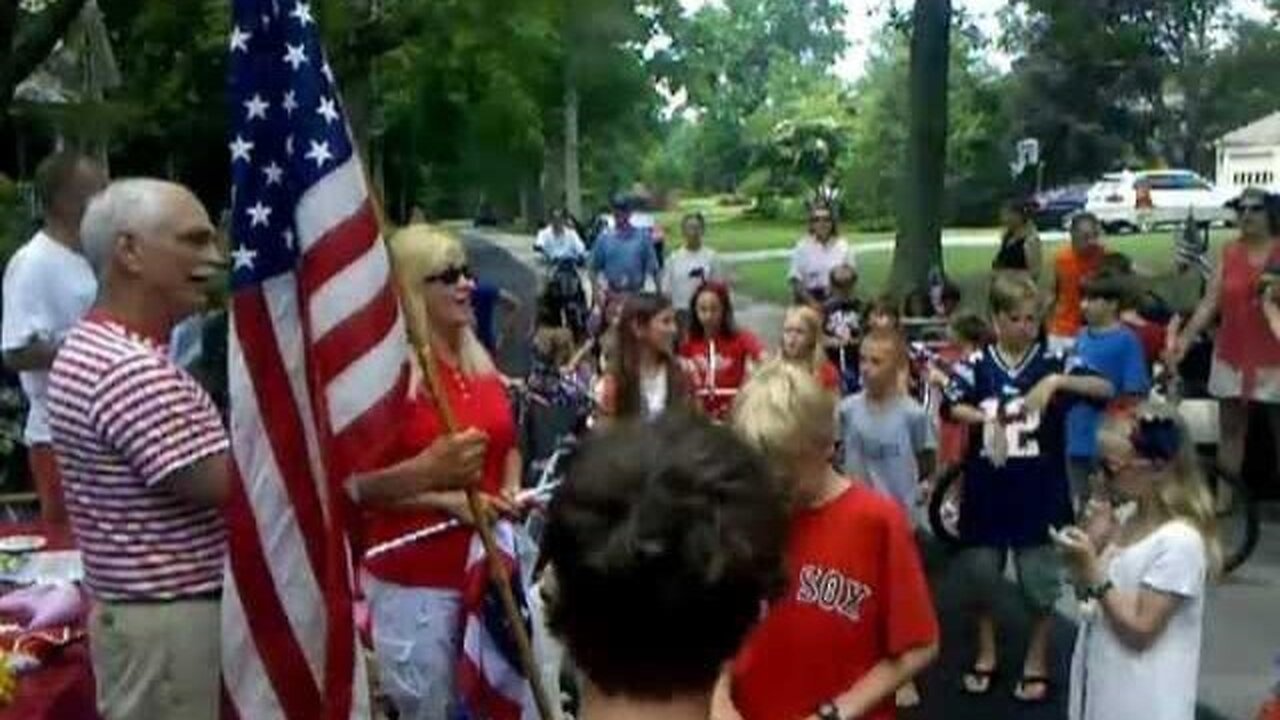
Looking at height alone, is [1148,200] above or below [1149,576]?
below

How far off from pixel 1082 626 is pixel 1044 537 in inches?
113

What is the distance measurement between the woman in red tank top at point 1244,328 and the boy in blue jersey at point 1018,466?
2960 mm

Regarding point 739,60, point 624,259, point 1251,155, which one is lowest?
point 1251,155

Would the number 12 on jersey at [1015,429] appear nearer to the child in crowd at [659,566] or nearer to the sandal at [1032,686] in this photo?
the sandal at [1032,686]

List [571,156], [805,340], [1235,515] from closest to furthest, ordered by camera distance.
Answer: [805,340] < [1235,515] < [571,156]

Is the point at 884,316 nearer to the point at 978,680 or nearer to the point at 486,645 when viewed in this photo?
the point at 978,680

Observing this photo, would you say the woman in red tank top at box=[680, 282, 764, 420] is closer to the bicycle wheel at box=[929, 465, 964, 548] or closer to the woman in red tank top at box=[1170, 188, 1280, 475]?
the bicycle wheel at box=[929, 465, 964, 548]

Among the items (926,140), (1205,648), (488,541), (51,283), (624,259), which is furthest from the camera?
(926,140)

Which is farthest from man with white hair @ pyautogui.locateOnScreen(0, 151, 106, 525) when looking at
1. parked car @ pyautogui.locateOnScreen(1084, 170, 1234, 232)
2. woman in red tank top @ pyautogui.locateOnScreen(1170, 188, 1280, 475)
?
parked car @ pyautogui.locateOnScreen(1084, 170, 1234, 232)

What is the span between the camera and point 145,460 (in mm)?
4496

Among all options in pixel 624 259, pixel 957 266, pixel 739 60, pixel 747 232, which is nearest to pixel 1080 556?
pixel 624 259

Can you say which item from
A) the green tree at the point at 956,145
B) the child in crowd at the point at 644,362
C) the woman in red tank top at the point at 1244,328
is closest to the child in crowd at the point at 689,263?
the woman in red tank top at the point at 1244,328

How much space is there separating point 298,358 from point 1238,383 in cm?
846

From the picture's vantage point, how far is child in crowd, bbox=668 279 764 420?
420 inches
